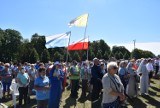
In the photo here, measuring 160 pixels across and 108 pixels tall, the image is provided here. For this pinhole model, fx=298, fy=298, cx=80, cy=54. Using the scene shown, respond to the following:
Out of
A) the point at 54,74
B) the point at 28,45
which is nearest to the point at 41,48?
the point at 28,45

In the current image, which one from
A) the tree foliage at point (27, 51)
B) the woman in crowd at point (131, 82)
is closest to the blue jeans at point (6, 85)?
the woman in crowd at point (131, 82)

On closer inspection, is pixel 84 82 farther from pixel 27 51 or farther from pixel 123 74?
pixel 27 51

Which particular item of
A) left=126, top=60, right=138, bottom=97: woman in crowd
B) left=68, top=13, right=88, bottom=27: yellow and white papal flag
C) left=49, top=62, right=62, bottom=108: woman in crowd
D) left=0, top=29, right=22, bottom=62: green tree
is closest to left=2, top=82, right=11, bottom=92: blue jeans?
left=68, top=13, right=88, bottom=27: yellow and white papal flag

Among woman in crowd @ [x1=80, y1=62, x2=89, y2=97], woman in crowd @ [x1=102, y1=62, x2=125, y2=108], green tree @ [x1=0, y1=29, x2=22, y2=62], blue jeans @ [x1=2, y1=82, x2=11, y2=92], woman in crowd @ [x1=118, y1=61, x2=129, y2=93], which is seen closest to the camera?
woman in crowd @ [x1=102, y1=62, x2=125, y2=108]

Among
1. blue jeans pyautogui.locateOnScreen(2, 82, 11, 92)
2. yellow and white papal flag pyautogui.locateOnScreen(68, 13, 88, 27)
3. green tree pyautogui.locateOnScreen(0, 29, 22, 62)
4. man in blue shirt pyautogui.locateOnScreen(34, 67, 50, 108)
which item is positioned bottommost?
blue jeans pyautogui.locateOnScreen(2, 82, 11, 92)

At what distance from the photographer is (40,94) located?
953 cm

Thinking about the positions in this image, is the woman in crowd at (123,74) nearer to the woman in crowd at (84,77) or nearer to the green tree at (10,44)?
the woman in crowd at (84,77)

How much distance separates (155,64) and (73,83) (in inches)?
446

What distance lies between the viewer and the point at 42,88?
31.0 feet

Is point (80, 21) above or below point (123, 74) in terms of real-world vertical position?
above

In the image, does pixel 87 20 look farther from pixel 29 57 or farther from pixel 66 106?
pixel 29 57

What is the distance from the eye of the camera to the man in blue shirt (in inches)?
372

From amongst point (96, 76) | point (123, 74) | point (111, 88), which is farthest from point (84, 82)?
point (111, 88)

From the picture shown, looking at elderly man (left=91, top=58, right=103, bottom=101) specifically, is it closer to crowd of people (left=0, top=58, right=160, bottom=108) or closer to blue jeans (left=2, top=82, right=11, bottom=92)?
crowd of people (left=0, top=58, right=160, bottom=108)
